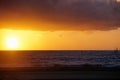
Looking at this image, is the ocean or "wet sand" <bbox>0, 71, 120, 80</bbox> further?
the ocean

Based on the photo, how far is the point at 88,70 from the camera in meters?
24.1

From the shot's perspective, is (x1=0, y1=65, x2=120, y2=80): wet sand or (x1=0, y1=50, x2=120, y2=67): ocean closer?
(x1=0, y1=65, x2=120, y2=80): wet sand

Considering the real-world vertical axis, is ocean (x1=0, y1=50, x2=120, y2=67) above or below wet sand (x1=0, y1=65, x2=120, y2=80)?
above

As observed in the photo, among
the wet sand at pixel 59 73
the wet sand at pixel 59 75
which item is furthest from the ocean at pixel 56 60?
the wet sand at pixel 59 75

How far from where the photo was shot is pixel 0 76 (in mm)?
23422

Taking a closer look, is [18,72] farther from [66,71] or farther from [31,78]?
[66,71]

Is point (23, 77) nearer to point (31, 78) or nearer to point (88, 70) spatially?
point (31, 78)

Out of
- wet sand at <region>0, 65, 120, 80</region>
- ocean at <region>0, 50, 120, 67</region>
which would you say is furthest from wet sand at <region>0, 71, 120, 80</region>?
ocean at <region>0, 50, 120, 67</region>

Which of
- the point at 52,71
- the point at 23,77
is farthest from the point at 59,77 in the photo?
the point at 23,77

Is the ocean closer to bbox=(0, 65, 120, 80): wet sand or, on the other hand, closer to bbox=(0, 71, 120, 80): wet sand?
bbox=(0, 65, 120, 80): wet sand

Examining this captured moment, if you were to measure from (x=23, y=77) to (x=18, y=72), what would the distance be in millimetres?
628

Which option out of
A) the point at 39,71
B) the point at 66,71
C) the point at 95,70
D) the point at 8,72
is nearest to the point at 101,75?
the point at 95,70

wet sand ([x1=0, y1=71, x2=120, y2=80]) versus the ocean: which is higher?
the ocean

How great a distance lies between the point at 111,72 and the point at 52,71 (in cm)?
409
